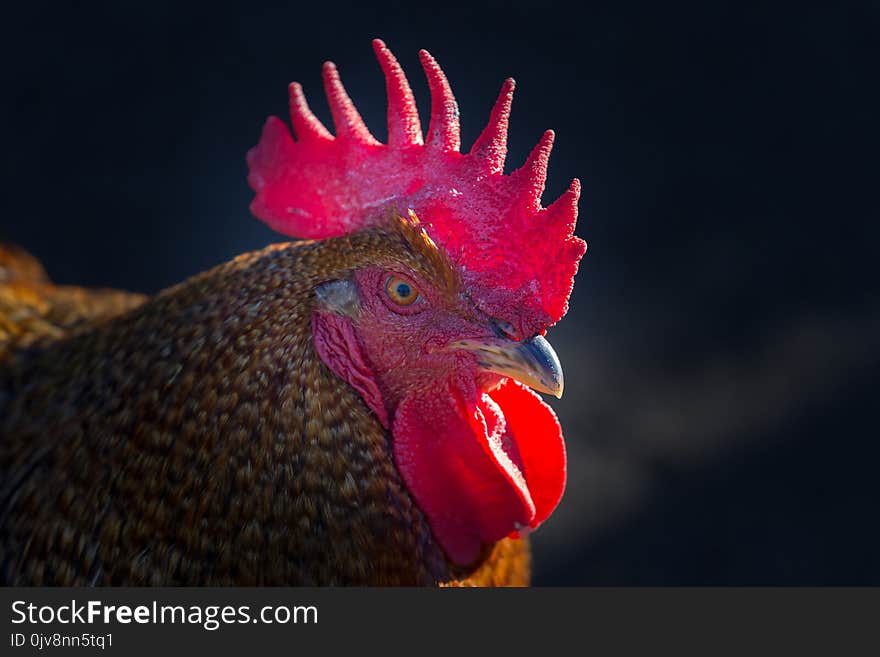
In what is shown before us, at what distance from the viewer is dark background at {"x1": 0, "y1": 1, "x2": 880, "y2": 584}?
349 centimetres

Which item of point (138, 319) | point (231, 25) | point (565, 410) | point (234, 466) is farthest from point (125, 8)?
point (234, 466)

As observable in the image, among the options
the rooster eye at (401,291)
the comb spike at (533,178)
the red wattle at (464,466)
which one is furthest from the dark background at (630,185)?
the rooster eye at (401,291)

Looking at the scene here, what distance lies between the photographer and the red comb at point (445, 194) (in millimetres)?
1806

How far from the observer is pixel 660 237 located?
12.8ft

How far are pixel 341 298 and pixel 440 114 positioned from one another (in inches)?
20.5

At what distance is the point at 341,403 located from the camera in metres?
1.81

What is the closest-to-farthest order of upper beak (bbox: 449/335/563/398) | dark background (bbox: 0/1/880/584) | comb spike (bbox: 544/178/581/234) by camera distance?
upper beak (bbox: 449/335/563/398)
comb spike (bbox: 544/178/581/234)
dark background (bbox: 0/1/880/584)

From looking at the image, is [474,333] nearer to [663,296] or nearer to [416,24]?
[663,296]

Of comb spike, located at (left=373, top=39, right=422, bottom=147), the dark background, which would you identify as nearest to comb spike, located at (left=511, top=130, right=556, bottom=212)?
comb spike, located at (left=373, top=39, right=422, bottom=147)

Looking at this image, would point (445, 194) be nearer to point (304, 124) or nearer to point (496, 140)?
point (496, 140)

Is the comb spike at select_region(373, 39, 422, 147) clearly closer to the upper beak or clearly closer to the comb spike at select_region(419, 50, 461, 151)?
the comb spike at select_region(419, 50, 461, 151)

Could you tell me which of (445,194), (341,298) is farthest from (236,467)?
(445,194)

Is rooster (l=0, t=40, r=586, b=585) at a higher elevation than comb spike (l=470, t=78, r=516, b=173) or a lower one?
lower

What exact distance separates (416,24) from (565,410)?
2.04m
